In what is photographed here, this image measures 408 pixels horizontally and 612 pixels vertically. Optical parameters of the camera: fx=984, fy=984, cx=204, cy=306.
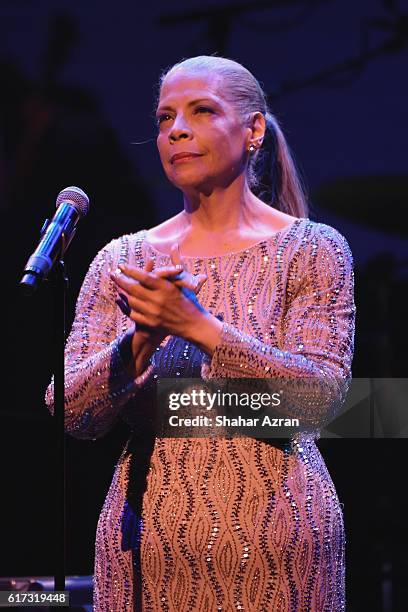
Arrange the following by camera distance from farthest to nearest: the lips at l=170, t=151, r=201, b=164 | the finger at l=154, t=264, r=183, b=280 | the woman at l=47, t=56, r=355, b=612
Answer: the lips at l=170, t=151, r=201, b=164 < the woman at l=47, t=56, r=355, b=612 < the finger at l=154, t=264, r=183, b=280

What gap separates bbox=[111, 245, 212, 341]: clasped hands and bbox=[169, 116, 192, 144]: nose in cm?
28

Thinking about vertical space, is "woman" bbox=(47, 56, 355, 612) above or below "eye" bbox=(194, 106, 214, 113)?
below

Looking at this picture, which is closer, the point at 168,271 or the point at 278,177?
the point at 168,271

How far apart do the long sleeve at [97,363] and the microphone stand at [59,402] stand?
0.51 feet

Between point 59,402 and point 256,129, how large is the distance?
24.9 inches

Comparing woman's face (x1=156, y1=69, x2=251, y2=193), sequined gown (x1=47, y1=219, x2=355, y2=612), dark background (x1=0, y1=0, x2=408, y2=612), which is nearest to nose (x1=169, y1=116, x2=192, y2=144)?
woman's face (x1=156, y1=69, x2=251, y2=193)

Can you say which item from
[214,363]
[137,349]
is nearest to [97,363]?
[137,349]

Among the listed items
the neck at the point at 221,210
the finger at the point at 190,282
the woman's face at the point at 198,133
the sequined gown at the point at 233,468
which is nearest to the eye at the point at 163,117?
the woman's face at the point at 198,133

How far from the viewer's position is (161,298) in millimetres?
1272

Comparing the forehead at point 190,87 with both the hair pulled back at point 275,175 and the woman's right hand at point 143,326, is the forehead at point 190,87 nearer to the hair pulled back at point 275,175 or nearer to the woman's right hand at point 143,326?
the hair pulled back at point 275,175

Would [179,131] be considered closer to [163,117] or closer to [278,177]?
[163,117]

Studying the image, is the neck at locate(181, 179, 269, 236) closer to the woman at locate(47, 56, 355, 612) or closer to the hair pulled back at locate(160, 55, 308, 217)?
the woman at locate(47, 56, 355, 612)

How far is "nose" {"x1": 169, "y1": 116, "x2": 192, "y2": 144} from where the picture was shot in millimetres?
1516

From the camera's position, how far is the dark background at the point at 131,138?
99.0 inches
